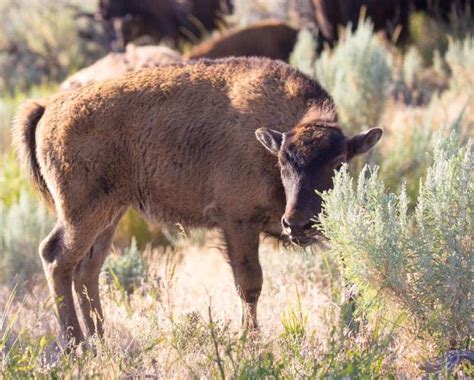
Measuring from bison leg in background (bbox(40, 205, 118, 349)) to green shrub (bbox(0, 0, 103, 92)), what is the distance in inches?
385

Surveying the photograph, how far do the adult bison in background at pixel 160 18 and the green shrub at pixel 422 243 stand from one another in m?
11.5

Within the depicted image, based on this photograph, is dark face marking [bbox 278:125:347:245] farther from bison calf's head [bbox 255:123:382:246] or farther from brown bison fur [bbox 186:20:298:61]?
brown bison fur [bbox 186:20:298:61]

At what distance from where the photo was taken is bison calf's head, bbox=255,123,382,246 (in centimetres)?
541

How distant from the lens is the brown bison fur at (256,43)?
13180 millimetres

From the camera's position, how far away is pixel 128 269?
7809 millimetres

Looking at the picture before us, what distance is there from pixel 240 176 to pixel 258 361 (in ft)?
5.68

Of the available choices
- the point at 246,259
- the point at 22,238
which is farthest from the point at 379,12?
the point at 246,259

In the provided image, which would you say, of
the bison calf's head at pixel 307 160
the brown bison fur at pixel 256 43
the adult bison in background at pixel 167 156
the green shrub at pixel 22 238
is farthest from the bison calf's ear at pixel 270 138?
the brown bison fur at pixel 256 43

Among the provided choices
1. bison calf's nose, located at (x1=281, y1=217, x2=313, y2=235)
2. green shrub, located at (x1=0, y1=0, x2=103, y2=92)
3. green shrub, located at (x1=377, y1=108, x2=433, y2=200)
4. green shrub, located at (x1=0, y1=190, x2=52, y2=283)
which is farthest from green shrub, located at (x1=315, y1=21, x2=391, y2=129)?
green shrub, located at (x1=0, y1=0, x2=103, y2=92)

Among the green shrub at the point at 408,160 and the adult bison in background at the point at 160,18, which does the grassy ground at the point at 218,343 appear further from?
the adult bison in background at the point at 160,18

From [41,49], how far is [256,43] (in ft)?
16.8

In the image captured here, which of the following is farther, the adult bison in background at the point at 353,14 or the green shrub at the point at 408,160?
the adult bison in background at the point at 353,14

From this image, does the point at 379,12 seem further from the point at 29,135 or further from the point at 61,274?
the point at 61,274

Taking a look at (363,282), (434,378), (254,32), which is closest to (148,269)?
(363,282)
